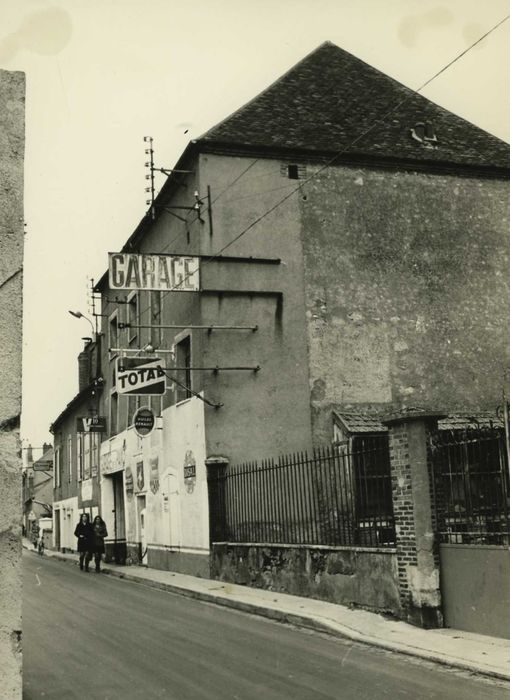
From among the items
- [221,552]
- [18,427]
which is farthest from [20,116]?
[221,552]

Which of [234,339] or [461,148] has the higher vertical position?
[461,148]

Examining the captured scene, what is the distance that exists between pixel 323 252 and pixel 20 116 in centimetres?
1791

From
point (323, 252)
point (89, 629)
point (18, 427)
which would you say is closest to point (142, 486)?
point (323, 252)

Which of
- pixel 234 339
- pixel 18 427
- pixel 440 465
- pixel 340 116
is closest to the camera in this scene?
pixel 18 427

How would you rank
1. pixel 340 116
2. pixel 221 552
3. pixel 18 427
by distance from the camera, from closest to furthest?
pixel 18 427 < pixel 221 552 < pixel 340 116

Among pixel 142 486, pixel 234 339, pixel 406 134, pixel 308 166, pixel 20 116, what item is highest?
pixel 406 134

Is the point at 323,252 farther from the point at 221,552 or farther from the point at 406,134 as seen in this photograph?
the point at 221,552

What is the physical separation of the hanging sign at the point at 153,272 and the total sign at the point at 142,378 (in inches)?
87.0

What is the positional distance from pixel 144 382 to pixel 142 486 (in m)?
6.34

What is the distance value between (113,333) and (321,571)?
18.1 metres

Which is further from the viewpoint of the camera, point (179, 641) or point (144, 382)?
point (144, 382)

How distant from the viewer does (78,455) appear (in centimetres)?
3744

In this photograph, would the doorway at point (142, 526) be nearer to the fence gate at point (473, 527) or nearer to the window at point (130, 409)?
the window at point (130, 409)

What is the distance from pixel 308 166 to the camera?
67.7 ft
